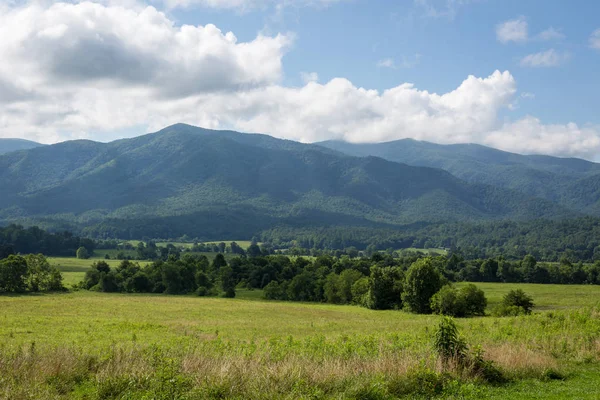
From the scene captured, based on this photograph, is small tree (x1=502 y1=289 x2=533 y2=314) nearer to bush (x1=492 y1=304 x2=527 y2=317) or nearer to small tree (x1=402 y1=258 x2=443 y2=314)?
bush (x1=492 y1=304 x2=527 y2=317)

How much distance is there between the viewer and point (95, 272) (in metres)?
84.0

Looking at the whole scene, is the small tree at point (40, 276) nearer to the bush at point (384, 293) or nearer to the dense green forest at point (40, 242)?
A: the bush at point (384, 293)

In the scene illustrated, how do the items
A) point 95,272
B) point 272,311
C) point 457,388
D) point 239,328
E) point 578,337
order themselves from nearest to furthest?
1. point 457,388
2. point 578,337
3. point 239,328
4. point 272,311
5. point 95,272

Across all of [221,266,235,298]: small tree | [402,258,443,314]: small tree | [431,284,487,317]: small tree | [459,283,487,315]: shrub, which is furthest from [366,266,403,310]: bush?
[221,266,235,298]: small tree

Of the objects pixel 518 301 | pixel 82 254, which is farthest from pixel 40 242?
pixel 518 301

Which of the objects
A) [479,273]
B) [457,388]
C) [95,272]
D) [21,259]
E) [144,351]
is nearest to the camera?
[457,388]

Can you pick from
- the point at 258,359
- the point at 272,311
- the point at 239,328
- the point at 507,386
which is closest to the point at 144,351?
the point at 258,359

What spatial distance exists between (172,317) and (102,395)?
37253 millimetres

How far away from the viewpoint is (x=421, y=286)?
196 ft

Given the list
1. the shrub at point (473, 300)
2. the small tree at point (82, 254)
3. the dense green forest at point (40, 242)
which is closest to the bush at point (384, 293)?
the shrub at point (473, 300)

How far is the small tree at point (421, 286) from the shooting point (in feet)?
196

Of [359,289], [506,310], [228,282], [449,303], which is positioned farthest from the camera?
[228,282]

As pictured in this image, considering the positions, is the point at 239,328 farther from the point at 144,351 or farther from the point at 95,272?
the point at 95,272

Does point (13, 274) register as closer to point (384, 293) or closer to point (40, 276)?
point (40, 276)
